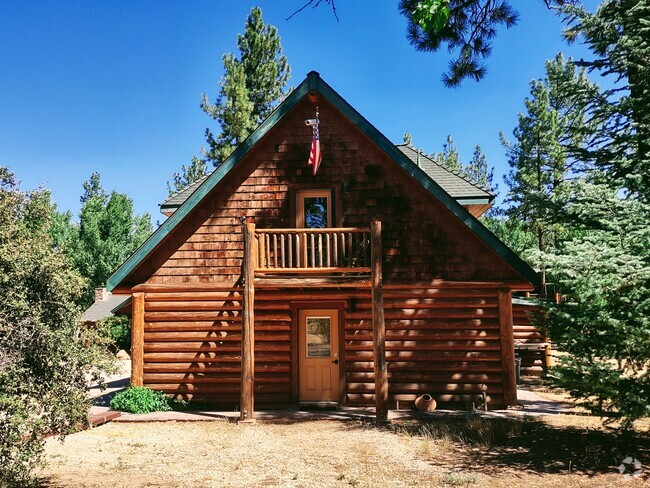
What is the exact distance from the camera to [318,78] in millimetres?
13031

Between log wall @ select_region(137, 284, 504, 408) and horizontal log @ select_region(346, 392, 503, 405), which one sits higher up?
log wall @ select_region(137, 284, 504, 408)

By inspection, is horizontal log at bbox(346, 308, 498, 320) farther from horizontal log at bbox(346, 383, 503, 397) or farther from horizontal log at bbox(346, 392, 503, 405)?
horizontal log at bbox(346, 392, 503, 405)

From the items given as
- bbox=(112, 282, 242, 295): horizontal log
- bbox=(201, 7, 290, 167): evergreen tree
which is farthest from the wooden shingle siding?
bbox=(201, 7, 290, 167): evergreen tree

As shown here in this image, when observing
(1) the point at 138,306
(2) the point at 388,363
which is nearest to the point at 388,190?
(2) the point at 388,363

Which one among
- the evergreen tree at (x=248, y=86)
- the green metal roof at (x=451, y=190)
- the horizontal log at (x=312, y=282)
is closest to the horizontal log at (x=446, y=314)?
the horizontal log at (x=312, y=282)

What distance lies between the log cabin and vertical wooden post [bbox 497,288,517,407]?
26 mm

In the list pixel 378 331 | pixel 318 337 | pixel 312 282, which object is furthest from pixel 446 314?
pixel 312 282

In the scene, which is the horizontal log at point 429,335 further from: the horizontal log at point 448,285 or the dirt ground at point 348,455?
the dirt ground at point 348,455

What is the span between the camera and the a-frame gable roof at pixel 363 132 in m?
12.4

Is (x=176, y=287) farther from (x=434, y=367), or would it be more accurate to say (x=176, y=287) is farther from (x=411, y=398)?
(x=434, y=367)

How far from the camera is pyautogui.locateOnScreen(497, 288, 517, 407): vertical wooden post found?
41.0 feet

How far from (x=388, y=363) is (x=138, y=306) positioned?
6777 millimetres

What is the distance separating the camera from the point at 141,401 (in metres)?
12.5
